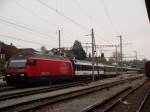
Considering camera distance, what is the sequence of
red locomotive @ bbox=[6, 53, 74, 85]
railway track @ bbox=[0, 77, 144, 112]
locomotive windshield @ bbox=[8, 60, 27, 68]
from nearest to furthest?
1. railway track @ bbox=[0, 77, 144, 112]
2. red locomotive @ bbox=[6, 53, 74, 85]
3. locomotive windshield @ bbox=[8, 60, 27, 68]

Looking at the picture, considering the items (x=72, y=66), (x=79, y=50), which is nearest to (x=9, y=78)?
(x=72, y=66)

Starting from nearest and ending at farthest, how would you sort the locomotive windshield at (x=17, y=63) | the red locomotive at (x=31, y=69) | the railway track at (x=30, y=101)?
1. the railway track at (x=30, y=101)
2. the red locomotive at (x=31, y=69)
3. the locomotive windshield at (x=17, y=63)

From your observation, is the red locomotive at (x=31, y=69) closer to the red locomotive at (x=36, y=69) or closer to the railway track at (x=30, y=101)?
the red locomotive at (x=36, y=69)

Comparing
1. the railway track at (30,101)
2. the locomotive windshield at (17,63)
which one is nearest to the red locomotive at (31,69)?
the locomotive windshield at (17,63)

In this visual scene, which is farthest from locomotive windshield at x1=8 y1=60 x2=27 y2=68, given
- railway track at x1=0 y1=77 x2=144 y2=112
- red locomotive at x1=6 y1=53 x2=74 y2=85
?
railway track at x1=0 y1=77 x2=144 y2=112

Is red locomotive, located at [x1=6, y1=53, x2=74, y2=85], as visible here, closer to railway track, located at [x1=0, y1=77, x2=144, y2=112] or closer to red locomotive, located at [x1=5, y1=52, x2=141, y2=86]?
red locomotive, located at [x1=5, y1=52, x2=141, y2=86]

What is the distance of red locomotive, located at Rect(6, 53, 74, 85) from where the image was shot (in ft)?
93.6

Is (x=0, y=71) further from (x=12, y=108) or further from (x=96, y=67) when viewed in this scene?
(x=12, y=108)

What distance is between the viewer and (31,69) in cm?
2919

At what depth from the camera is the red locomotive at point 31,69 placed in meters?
28.5

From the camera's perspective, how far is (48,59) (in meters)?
33.1

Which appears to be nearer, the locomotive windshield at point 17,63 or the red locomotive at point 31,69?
the red locomotive at point 31,69

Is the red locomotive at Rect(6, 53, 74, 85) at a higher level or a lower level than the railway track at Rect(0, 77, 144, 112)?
higher

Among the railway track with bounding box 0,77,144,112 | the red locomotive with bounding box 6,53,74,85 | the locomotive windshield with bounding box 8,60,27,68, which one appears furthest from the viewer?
the locomotive windshield with bounding box 8,60,27,68
